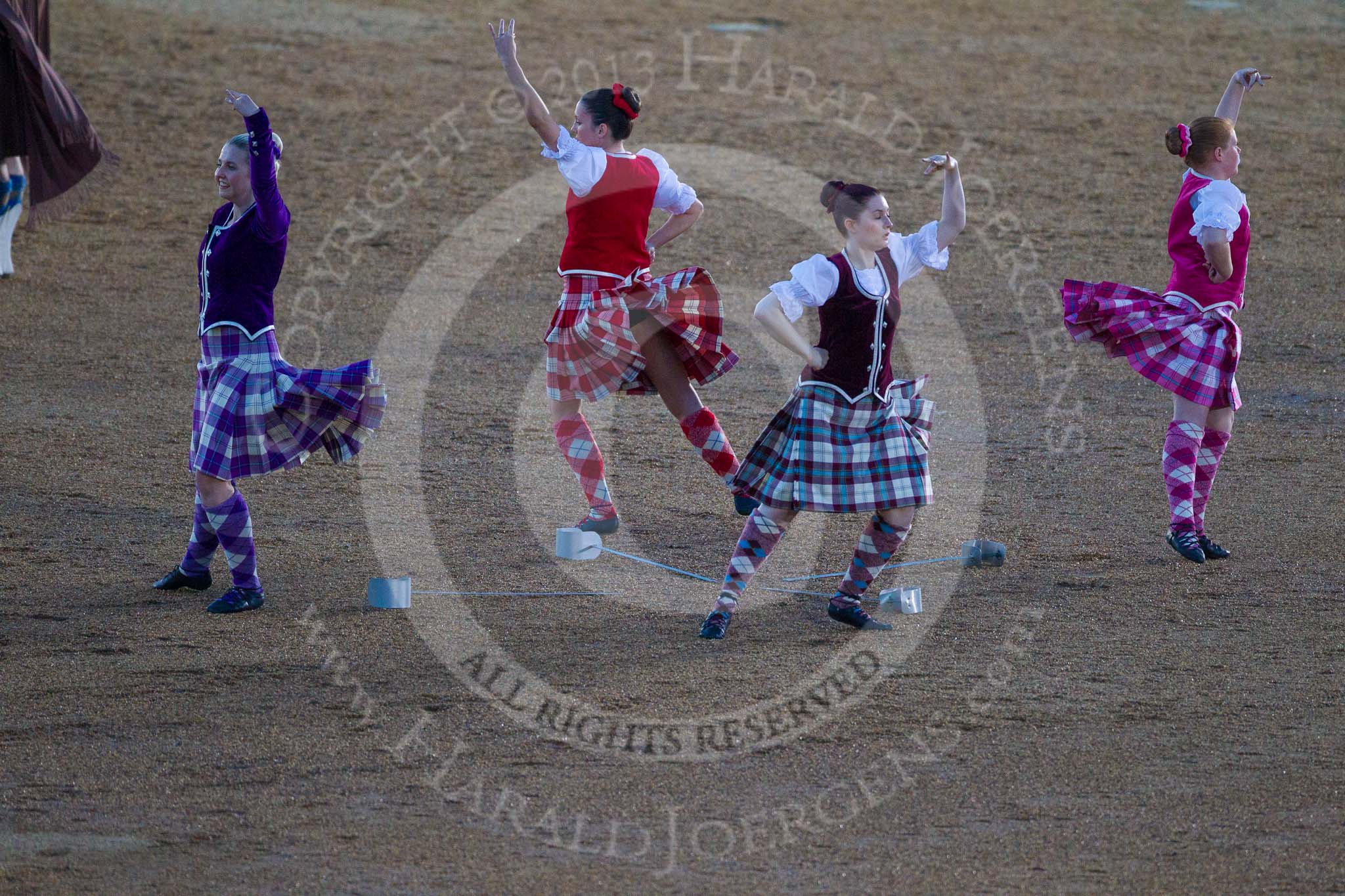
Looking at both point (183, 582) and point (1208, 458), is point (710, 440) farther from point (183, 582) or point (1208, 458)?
point (183, 582)

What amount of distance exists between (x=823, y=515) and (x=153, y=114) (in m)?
9.96

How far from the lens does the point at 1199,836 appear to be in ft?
15.0

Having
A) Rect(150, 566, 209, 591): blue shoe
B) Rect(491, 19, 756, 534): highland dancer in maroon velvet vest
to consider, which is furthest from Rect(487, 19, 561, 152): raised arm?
Rect(150, 566, 209, 591): blue shoe

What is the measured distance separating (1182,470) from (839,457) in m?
1.94

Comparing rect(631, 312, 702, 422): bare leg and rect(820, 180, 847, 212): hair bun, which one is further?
rect(631, 312, 702, 422): bare leg

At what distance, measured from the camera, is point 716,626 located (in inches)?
235

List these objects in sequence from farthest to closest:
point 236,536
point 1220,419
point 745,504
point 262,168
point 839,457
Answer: point 745,504 → point 1220,419 → point 236,536 → point 839,457 → point 262,168

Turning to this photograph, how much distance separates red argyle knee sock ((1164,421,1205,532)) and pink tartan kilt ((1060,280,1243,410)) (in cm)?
16

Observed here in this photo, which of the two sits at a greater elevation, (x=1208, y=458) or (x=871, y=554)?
(x=1208, y=458)

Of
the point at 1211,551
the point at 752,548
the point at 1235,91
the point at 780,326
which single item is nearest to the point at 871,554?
the point at 752,548

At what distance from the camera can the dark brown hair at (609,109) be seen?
21.5ft

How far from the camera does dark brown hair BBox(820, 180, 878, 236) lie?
223 inches

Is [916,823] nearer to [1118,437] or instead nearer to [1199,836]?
[1199,836]

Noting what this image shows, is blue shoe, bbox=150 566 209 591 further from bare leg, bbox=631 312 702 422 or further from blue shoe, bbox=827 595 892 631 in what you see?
blue shoe, bbox=827 595 892 631
